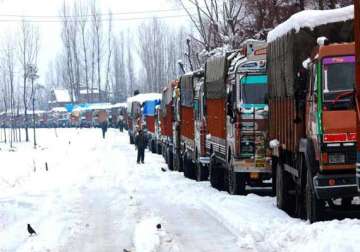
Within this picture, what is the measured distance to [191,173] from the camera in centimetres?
2833

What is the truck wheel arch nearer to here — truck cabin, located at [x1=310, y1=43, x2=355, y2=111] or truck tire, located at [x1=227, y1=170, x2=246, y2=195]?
truck cabin, located at [x1=310, y1=43, x2=355, y2=111]

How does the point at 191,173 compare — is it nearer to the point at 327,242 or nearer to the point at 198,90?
the point at 198,90

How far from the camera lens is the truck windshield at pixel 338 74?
11.9m

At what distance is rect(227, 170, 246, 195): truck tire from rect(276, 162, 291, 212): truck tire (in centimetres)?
323

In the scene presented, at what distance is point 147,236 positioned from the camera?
1261cm

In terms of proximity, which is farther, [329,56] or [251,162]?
[251,162]

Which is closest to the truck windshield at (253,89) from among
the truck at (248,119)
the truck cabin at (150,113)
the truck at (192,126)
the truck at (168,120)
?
the truck at (248,119)

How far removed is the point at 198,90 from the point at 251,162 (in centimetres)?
740

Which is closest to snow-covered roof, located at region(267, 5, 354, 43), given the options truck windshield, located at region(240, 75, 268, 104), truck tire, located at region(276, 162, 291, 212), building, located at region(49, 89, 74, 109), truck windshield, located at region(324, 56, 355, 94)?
truck windshield, located at region(324, 56, 355, 94)

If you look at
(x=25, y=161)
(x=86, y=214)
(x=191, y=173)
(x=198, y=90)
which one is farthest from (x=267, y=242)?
(x=25, y=161)

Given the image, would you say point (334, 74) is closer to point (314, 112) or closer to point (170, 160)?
point (314, 112)

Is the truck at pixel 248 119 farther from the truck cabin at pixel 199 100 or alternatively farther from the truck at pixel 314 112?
the truck cabin at pixel 199 100

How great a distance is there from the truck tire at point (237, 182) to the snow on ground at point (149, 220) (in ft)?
1.23

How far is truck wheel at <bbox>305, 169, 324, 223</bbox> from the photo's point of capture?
40.7ft
